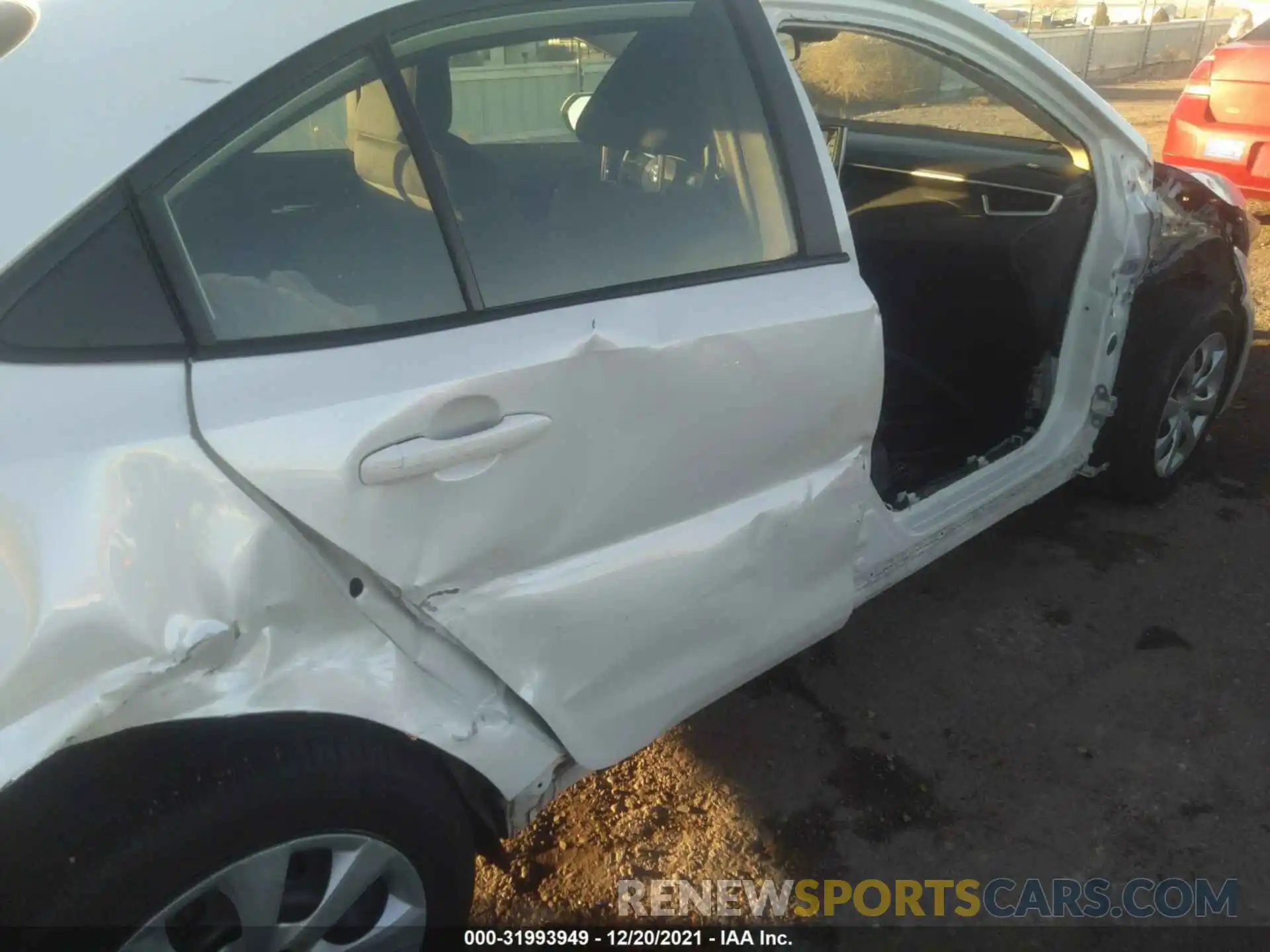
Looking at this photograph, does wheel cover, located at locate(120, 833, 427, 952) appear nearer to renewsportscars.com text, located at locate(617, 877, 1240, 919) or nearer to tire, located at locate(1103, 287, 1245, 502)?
renewsportscars.com text, located at locate(617, 877, 1240, 919)

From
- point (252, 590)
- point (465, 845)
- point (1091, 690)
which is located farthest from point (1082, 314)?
point (252, 590)

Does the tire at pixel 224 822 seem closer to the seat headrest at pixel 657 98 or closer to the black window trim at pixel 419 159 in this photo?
the black window trim at pixel 419 159

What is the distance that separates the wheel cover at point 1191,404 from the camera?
10.5 ft

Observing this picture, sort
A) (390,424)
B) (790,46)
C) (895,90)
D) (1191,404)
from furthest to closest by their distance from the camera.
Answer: (895,90) < (1191,404) < (790,46) < (390,424)

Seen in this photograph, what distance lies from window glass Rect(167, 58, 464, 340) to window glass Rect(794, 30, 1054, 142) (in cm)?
96

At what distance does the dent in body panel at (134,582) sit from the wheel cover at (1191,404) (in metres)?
2.80

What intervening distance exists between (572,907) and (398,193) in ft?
4.81

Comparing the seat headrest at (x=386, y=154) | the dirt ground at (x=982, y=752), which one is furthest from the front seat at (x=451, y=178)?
the dirt ground at (x=982, y=752)

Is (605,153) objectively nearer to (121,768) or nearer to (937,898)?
(121,768)

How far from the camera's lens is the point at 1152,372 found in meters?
3.04

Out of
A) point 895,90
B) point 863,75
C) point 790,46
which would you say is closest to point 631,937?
point 790,46

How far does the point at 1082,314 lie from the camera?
9.39 feet

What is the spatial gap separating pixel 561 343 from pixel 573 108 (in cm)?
69

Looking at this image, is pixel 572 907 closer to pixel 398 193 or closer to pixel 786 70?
pixel 398 193
